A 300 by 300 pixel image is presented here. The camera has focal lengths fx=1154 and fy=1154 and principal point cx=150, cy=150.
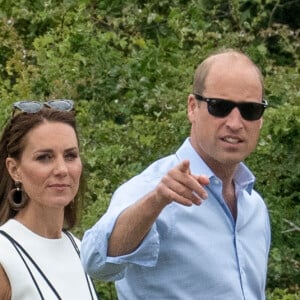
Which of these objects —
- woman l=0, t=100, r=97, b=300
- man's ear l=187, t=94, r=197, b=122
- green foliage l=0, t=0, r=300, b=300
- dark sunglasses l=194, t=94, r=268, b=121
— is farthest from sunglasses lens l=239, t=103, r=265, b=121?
green foliage l=0, t=0, r=300, b=300

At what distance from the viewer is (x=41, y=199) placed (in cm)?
A: 321

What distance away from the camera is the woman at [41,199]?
10.3 feet

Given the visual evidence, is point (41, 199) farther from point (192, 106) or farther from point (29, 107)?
point (192, 106)

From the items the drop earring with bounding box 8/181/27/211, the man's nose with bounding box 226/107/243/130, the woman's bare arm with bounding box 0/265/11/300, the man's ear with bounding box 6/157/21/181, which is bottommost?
the woman's bare arm with bounding box 0/265/11/300

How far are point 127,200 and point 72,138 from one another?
55 cm

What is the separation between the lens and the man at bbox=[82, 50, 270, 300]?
2734 millimetres

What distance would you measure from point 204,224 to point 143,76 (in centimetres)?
347

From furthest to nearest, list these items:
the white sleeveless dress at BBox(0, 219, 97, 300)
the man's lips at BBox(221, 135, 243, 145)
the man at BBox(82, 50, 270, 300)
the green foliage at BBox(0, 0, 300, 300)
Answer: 1. the green foliage at BBox(0, 0, 300, 300)
2. the white sleeveless dress at BBox(0, 219, 97, 300)
3. the man's lips at BBox(221, 135, 243, 145)
4. the man at BBox(82, 50, 270, 300)


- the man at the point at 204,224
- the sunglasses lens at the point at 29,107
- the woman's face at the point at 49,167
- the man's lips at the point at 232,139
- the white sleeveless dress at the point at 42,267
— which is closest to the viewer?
the man at the point at 204,224

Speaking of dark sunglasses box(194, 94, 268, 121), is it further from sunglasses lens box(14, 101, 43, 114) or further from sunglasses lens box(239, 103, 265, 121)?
sunglasses lens box(14, 101, 43, 114)

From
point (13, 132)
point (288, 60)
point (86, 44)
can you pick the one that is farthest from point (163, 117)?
point (13, 132)

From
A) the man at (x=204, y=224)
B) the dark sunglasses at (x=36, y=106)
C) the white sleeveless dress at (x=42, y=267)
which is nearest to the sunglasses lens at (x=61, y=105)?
the dark sunglasses at (x=36, y=106)

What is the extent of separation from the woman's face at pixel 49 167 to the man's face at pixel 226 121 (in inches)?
15.3

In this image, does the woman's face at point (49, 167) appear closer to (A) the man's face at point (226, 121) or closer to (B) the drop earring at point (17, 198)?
(B) the drop earring at point (17, 198)
